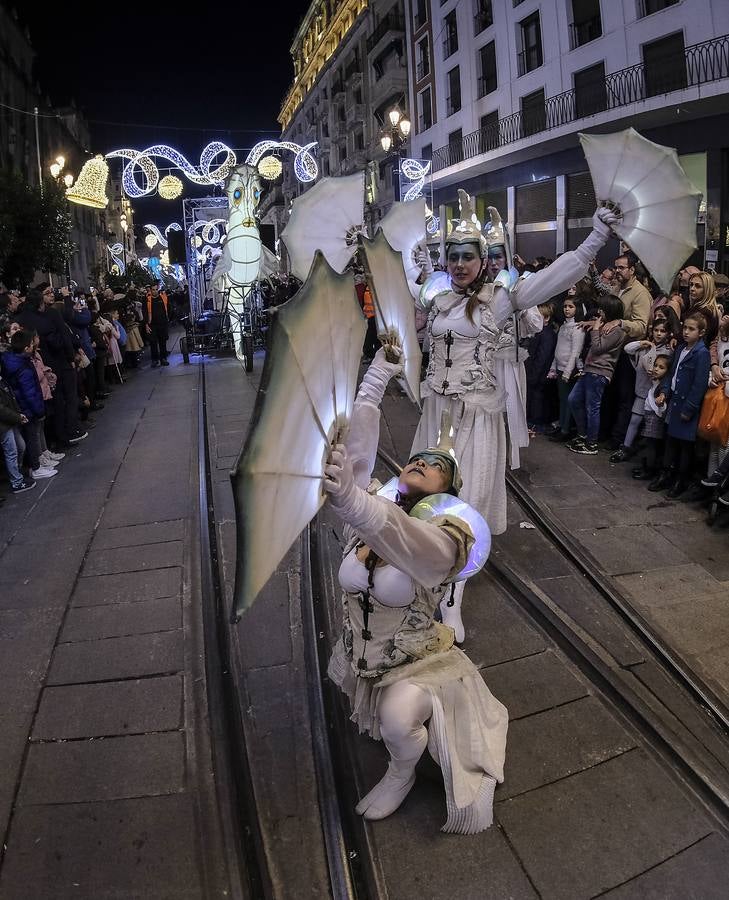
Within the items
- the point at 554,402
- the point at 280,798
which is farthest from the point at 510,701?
the point at 554,402

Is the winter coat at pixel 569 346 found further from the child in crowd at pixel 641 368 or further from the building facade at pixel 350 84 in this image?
the building facade at pixel 350 84

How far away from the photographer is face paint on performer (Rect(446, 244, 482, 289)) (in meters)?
4.10

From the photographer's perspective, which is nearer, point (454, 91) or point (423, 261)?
point (423, 261)

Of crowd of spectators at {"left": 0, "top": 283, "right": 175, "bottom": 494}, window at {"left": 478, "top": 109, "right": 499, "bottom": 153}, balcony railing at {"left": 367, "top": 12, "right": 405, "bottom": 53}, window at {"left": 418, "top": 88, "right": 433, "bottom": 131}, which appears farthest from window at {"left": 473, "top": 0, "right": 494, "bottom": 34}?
crowd of spectators at {"left": 0, "top": 283, "right": 175, "bottom": 494}

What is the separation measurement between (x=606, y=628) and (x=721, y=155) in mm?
15219

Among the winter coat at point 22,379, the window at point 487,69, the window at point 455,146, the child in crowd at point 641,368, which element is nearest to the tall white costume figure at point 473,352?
the child in crowd at point 641,368

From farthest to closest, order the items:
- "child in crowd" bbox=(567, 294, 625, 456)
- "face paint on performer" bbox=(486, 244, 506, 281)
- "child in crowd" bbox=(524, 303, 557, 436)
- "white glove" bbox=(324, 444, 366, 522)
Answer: "child in crowd" bbox=(524, 303, 557, 436) → "child in crowd" bbox=(567, 294, 625, 456) → "face paint on performer" bbox=(486, 244, 506, 281) → "white glove" bbox=(324, 444, 366, 522)

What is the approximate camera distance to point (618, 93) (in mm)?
17656

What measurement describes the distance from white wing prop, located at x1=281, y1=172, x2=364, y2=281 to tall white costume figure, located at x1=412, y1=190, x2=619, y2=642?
25.1 inches

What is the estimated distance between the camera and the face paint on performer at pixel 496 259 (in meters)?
5.72

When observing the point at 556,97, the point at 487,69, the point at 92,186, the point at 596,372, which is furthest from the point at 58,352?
the point at 487,69

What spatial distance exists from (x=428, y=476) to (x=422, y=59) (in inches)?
1290

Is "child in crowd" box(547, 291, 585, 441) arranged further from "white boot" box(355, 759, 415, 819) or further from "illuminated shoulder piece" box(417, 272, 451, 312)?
"white boot" box(355, 759, 415, 819)

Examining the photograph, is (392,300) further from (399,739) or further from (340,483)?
(399,739)
